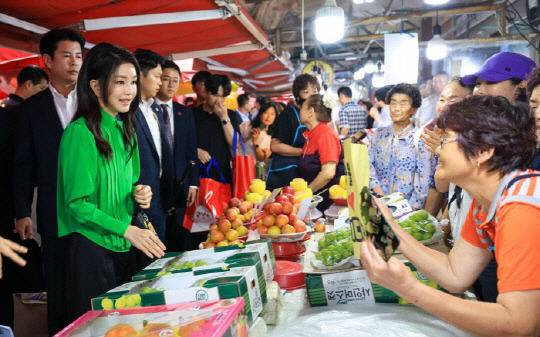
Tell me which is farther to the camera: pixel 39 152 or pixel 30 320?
pixel 30 320

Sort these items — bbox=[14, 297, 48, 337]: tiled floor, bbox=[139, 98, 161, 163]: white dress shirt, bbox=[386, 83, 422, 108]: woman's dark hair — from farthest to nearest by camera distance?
bbox=[386, 83, 422, 108]: woman's dark hair < bbox=[14, 297, 48, 337]: tiled floor < bbox=[139, 98, 161, 163]: white dress shirt

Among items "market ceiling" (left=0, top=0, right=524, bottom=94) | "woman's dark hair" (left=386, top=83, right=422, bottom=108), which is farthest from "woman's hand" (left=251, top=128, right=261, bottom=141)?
"woman's dark hair" (left=386, top=83, right=422, bottom=108)

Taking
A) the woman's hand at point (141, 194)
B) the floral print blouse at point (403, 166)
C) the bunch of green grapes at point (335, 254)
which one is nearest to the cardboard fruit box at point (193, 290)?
the bunch of green grapes at point (335, 254)

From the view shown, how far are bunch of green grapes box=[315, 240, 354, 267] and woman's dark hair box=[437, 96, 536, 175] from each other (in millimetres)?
697

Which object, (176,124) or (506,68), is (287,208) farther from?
(176,124)

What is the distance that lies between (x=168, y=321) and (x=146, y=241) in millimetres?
706

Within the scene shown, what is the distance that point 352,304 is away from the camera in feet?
5.53

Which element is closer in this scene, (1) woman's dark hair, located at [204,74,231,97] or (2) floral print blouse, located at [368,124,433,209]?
(2) floral print blouse, located at [368,124,433,209]

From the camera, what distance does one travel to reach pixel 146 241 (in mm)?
1820

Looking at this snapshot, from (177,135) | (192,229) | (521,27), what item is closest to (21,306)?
(192,229)

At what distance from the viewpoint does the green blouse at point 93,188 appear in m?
1.84

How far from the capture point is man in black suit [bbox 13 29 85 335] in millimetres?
2340

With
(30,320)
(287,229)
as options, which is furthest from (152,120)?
(30,320)

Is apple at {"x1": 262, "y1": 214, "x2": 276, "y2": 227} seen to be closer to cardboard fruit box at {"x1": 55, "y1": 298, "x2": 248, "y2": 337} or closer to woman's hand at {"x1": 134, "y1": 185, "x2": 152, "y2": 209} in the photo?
woman's hand at {"x1": 134, "y1": 185, "x2": 152, "y2": 209}
